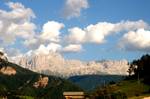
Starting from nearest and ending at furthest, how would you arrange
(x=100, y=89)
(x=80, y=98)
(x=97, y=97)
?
(x=80, y=98)
(x=97, y=97)
(x=100, y=89)

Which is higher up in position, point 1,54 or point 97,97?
point 1,54

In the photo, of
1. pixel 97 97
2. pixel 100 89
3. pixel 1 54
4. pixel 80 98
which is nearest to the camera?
pixel 80 98

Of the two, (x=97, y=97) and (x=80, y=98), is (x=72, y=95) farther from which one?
(x=97, y=97)

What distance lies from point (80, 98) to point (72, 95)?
456 mm

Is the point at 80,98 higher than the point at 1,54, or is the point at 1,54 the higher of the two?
the point at 1,54

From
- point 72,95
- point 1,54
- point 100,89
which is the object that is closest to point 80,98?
point 72,95

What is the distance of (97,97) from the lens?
302ft

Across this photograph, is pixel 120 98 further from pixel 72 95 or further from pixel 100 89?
pixel 72 95

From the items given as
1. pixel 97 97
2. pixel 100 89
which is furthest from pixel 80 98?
pixel 100 89

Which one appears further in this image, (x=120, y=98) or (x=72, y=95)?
(x=120, y=98)

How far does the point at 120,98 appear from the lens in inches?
4269

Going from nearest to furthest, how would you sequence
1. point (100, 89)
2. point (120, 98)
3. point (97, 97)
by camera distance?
point (97, 97) < point (100, 89) < point (120, 98)

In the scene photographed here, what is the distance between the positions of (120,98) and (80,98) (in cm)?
9114

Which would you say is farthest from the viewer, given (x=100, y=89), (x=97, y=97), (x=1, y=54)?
(x=100, y=89)
